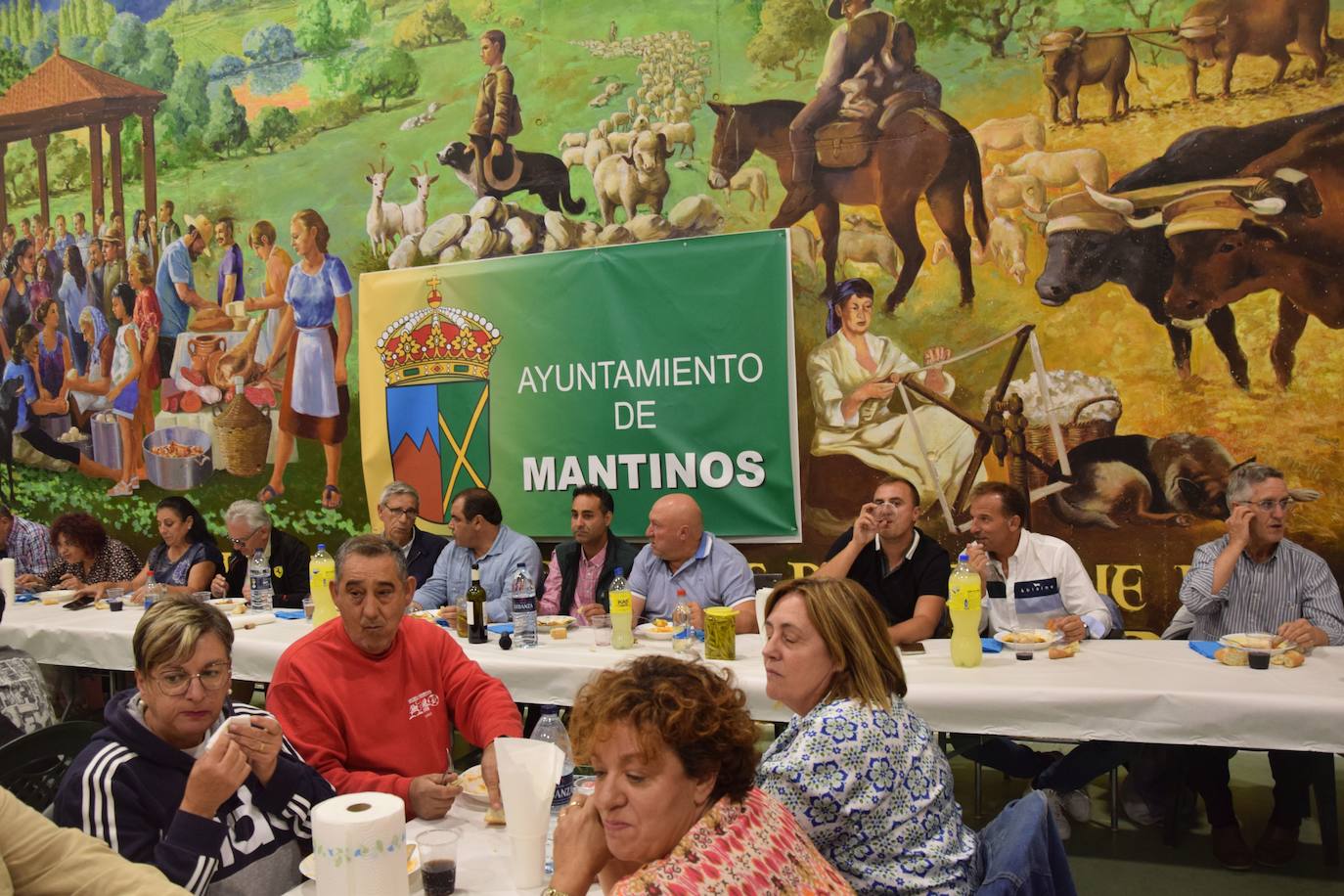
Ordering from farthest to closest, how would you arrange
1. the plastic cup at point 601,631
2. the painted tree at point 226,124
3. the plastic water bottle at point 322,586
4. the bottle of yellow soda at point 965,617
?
the painted tree at point 226,124, the plastic water bottle at point 322,586, the plastic cup at point 601,631, the bottle of yellow soda at point 965,617

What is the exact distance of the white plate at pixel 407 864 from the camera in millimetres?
1693

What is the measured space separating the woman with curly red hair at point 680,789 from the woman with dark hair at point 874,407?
383 centimetres

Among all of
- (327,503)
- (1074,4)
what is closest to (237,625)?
(327,503)

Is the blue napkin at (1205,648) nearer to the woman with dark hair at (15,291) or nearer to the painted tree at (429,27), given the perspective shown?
the painted tree at (429,27)

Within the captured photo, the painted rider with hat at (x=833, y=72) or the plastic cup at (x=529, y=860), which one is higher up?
the painted rider with hat at (x=833, y=72)

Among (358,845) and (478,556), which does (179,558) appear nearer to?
(478,556)

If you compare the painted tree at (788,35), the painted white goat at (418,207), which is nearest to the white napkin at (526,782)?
the painted tree at (788,35)

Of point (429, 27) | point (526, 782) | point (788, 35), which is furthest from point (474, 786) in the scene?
point (429, 27)

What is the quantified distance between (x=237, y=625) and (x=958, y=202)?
3927mm

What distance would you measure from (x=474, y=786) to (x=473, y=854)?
0.93 feet

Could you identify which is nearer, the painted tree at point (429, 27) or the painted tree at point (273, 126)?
the painted tree at point (429, 27)

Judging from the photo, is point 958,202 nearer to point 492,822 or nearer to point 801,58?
point 801,58

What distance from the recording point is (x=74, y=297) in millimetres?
7258

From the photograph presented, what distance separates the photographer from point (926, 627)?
372 centimetres
